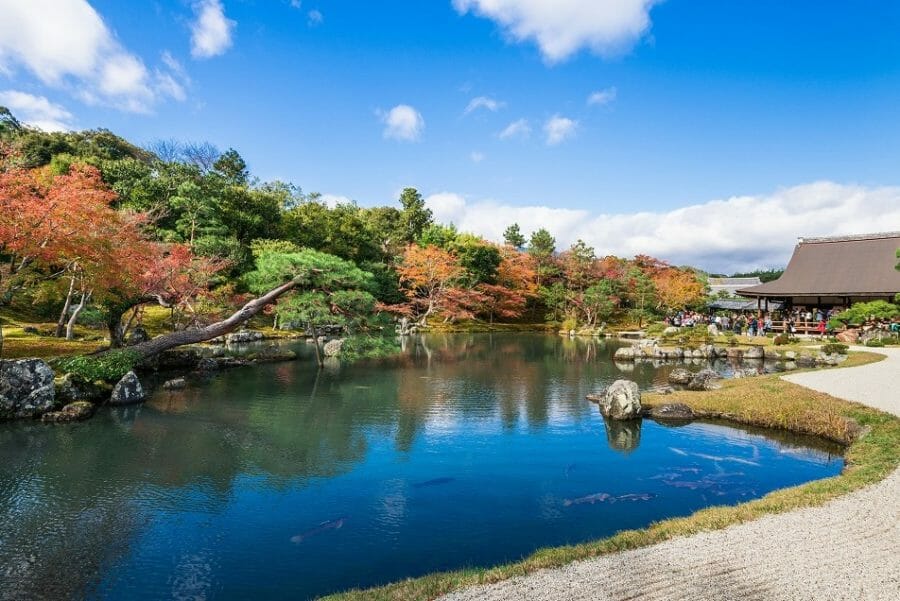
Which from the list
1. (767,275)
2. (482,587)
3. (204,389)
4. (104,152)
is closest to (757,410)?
(482,587)

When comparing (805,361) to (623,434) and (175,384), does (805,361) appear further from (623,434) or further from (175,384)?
(175,384)

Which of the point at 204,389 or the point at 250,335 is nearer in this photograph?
the point at 204,389

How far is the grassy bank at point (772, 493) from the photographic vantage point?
13.9 feet

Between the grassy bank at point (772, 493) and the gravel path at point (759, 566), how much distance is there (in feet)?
0.51

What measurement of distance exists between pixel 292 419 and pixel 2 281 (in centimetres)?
774

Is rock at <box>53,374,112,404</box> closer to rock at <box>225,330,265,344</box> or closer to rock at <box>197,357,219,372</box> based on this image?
rock at <box>197,357,219,372</box>

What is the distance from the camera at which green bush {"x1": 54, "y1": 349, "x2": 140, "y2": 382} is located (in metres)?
11.9

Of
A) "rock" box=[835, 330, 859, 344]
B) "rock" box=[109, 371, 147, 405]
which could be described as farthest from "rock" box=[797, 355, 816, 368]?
"rock" box=[109, 371, 147, 405]

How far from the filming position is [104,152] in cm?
3509

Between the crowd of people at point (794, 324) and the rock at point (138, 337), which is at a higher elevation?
the crowd of people at point (794, 324)

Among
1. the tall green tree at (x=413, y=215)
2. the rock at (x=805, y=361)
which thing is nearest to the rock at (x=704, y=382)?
the rock at (x=805, y=361)

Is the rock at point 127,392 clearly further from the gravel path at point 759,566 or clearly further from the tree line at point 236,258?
the gravel path at point 759,566

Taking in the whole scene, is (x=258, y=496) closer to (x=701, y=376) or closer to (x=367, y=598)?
(x=367, y=598)

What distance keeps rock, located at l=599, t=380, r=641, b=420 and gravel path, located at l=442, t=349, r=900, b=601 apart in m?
5.75
